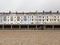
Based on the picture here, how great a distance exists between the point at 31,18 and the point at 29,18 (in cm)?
51

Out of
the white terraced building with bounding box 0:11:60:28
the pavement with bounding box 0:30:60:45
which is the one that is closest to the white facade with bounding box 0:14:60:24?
the white terraced building with bounding box 0:11:60:28

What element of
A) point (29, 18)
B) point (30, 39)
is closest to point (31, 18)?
point (29, 18)

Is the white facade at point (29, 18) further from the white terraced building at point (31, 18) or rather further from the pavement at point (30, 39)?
the pavement at point (30, 39)

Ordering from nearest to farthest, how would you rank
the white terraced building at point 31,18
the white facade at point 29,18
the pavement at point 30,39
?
the pavement at point 30,39
the white terraced building at point 31,18
the white facade at point 29,18

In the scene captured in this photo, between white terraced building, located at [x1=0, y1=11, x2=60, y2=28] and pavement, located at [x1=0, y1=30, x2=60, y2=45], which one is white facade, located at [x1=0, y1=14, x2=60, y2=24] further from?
Result: pavement, located at [x1=0, y1=30, x2=60, y2=45]

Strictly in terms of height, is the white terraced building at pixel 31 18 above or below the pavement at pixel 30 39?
below

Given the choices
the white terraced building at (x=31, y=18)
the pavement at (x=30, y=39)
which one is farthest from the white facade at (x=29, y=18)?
the pavement at (x=30, y=39)

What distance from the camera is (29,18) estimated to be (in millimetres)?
56219

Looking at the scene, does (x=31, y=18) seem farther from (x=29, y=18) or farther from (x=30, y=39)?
(x=30, y=39)

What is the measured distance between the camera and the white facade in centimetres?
5534

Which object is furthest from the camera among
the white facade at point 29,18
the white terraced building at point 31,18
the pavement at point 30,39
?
the white facade at point 29,18

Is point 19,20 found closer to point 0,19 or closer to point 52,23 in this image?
point 0,19

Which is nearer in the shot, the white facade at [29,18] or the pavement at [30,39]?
the pavement at [30,39]

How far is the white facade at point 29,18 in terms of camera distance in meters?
55.3
